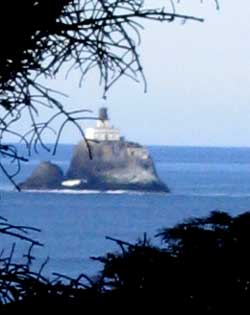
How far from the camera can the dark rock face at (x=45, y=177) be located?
4581cm

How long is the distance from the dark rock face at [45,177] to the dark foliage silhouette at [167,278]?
138ft

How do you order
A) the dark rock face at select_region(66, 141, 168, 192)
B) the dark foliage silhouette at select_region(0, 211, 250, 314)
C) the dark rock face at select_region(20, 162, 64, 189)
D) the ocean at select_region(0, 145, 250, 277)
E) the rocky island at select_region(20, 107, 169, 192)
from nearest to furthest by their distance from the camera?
the dark foliage silhouette at select_region(0, 211, 250, 314) → the ocean at select_region(0, 145, 250, 277) → the dark rock face at select_region(20, 162, 64, 189) → the rocky island at select_region(20, 107, 169, 192) → the dark rock face at select_region(66, 141, 168, 192)

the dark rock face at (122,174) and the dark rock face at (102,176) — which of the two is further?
the dark rock face at (122,174)

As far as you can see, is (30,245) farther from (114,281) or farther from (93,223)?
(93,223)

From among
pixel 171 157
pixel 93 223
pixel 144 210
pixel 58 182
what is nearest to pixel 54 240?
pixel 93 223

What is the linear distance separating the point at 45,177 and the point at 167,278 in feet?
148

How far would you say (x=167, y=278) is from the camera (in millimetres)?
2617

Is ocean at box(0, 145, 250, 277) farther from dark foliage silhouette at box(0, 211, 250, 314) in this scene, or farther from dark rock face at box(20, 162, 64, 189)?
dark foliage silhouette at box(0, 211, 250, 314)

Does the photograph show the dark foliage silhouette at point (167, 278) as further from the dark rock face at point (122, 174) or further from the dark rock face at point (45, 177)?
the dark rock face at point (45, 177)

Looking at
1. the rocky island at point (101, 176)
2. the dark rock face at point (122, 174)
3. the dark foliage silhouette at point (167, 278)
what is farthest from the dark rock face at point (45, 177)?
the dark foliage silhouette at point (167, 278)

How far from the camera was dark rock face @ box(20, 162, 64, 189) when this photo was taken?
1804 inches

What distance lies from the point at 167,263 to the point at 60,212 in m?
38.4

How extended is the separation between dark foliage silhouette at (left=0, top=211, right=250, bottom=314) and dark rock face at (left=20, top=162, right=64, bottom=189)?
42.2 metres

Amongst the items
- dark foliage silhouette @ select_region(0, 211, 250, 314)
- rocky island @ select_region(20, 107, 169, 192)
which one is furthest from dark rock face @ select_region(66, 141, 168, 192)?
dark foliage silhouette @ select_region(0, 211, 250, 314)
